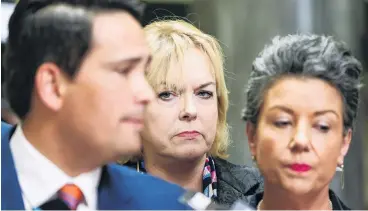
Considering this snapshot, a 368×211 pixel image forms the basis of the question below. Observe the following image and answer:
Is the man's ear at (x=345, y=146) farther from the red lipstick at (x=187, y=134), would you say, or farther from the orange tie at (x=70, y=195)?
the orange tie at (x=70, y=195)

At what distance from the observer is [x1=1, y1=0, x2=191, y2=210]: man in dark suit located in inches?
48.3

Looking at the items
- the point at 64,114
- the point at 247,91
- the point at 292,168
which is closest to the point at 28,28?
the point at 64,114

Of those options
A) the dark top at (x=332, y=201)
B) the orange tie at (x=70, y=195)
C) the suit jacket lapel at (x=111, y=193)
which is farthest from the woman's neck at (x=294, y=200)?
the orange tie at (x=70, y=195)

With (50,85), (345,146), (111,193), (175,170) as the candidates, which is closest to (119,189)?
(111,193)

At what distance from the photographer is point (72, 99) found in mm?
1228

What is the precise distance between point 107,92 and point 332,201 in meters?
0.53

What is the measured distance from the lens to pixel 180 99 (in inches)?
53.8

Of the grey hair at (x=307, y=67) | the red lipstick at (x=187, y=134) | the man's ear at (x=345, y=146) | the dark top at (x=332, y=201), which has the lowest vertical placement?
the dark top at (x=332, y=201)

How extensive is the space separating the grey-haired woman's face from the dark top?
5 centimetres

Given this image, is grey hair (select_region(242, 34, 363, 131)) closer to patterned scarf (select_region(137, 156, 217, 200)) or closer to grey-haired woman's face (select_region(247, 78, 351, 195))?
grey-haired woman's face (select_region(247, 78, 351, 195))

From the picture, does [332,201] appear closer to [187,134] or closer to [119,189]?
[187,134]

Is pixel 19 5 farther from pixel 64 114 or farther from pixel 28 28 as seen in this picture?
pixel 64 114

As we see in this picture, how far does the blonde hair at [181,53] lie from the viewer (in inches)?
53.2

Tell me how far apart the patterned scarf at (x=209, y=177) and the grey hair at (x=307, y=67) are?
142 millimetres
